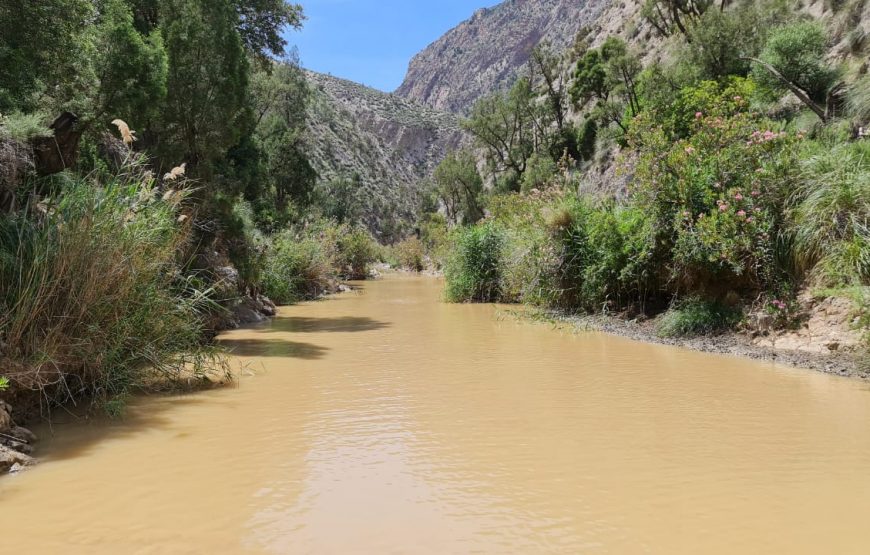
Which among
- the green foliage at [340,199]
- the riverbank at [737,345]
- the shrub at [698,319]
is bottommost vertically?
the riverbank at [737,345]

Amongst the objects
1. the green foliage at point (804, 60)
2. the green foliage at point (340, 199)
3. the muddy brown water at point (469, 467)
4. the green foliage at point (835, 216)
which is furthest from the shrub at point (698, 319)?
the green foliage at point (340, 199)

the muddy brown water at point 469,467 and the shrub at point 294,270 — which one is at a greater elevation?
the shrub at point 294,270

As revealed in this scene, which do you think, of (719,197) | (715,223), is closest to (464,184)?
(719,197)

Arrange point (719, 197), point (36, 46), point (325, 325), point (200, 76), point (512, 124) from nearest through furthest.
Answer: point (36, 46) → point (719, 197) → point (200, 76) → point (325, 325) → point (512, 124)

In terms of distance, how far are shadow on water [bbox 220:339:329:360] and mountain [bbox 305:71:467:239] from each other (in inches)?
1920

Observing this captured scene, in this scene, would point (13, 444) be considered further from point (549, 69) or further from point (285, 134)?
point (549, 69)

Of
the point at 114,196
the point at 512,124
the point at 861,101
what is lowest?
the point at 114,196

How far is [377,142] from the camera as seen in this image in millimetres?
85312

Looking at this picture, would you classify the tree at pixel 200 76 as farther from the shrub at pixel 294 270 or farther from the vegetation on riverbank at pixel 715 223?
the vegetation on riverbank at pixel 715 223

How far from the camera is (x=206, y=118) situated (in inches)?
458

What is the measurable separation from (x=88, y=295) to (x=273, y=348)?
476cm

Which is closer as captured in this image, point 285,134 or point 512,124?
point 285,134

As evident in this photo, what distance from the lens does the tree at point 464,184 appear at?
52.8 meters

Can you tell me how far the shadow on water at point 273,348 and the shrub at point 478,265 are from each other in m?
9.15
